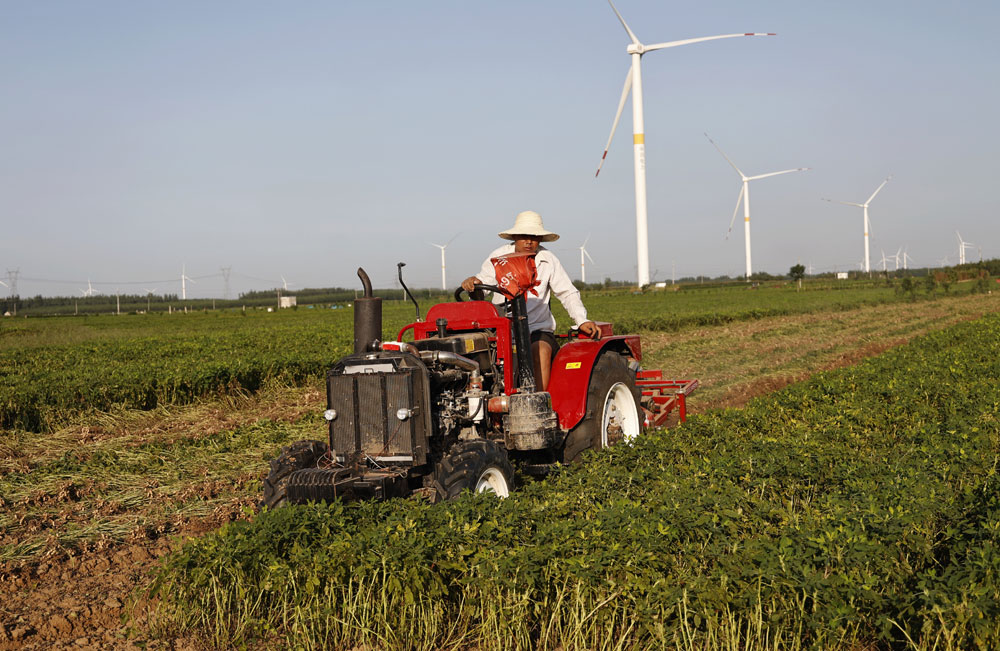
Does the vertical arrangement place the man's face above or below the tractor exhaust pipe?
above

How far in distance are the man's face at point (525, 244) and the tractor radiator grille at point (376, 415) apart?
5.85 feet

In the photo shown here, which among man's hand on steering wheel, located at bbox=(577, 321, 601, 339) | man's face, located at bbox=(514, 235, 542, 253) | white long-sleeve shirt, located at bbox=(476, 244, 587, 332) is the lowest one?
man's hand on steering wheel, located at bbox=(577, 321, 601, 339)

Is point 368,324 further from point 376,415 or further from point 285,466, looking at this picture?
point 285,466

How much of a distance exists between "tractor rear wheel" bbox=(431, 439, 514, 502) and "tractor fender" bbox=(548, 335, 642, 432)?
104 cm

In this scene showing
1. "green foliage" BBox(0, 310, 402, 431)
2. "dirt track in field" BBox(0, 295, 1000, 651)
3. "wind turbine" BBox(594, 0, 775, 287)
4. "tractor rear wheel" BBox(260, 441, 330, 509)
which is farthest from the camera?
"wind turbine" BBox(594, 0, 775, 287)

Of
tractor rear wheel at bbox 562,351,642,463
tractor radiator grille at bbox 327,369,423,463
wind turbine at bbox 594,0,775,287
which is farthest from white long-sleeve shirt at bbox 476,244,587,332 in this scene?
wind turbine at bbox 594,0,775,287

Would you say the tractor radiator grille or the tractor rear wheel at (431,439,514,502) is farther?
the tractor radiator grille

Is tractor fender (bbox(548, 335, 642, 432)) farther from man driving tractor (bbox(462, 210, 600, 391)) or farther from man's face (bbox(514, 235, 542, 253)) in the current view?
man's face (bbox(514, 235, 542, 253))

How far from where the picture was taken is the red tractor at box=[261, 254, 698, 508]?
5168 mm

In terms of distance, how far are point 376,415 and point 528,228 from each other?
6.95 feet

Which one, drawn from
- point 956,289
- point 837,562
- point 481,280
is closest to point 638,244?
point 956,289

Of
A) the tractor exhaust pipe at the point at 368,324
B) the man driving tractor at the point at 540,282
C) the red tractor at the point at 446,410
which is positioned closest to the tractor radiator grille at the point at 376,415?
the red tractor at the point at 446,410

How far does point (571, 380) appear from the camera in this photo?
259 inches

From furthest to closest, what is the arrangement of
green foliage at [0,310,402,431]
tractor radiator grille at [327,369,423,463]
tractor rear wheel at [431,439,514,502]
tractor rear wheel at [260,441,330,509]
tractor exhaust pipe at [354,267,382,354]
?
green foliage at [0,310,402,431] < tractor exhaust pipe at [354,267,382,354] < tractor radiator grille at [327,369,423,463] < tractor rear wheel at [260,441,330,509] < tractor rear wheel at [431,439,514,502]
